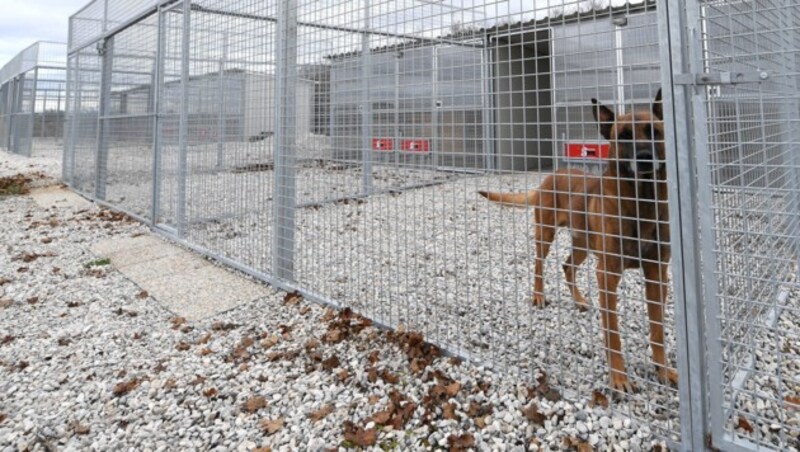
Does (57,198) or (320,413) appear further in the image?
(57,198)

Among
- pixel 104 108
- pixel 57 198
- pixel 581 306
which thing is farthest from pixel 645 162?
pixel 57 198

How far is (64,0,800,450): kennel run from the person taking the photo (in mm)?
1690

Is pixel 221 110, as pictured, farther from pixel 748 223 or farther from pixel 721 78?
pixel 748 223

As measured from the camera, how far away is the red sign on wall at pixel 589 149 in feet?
7.27

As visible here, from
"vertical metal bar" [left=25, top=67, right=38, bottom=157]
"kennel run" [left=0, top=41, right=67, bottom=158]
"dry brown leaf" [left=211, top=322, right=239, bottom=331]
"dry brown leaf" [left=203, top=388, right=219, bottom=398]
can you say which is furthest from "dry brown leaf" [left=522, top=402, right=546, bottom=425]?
"vertical metal bar" [left=25, top=67, right=38, bottom=157]

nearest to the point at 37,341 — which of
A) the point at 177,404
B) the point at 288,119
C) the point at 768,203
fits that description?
the point at 177,404

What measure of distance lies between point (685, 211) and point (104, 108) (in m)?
8.24

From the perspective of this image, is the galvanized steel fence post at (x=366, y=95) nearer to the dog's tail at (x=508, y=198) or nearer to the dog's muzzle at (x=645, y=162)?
the dog's tail at (x=508, y=198)

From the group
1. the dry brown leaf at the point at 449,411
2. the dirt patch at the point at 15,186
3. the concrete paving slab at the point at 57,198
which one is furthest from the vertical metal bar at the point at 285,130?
the dirt patch at the point at 15,186

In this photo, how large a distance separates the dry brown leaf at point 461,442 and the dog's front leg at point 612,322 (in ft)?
2.28

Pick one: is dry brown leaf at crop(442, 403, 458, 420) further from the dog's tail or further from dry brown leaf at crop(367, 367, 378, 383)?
the dog's tail

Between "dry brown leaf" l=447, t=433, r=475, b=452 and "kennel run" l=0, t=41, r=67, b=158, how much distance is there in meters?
18.5

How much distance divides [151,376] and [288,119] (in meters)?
2.05

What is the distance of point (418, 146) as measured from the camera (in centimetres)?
304
